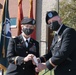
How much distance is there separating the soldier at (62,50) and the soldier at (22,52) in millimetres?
453

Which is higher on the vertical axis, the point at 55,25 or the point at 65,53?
the point at 55,25

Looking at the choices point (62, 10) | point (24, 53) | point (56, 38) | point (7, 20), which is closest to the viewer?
point (56, 38)

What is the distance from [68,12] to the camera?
44.7 feet

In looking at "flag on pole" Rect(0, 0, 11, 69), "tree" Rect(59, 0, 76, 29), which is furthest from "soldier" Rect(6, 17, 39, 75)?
"tree" Rect(59, 0, 76, 29)

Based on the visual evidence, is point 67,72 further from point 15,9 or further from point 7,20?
point 15,9

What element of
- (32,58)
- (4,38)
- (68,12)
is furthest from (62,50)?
(68,12)

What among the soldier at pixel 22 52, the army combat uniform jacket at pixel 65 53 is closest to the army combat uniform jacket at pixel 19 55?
the soldier at pixel 22 52

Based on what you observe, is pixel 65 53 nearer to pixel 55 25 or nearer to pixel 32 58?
pixel 55 25

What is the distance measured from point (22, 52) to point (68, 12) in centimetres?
972

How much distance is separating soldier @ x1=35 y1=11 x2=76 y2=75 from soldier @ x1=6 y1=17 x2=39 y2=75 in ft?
1.49

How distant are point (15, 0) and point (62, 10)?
10.4 metres

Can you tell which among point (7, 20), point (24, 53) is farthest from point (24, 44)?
point (7, 20)

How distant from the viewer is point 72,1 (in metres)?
14.0

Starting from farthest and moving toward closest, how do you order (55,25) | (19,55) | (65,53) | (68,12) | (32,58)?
(68,12) < (19,55) < (32,58) < (55,25) < (65,53)
